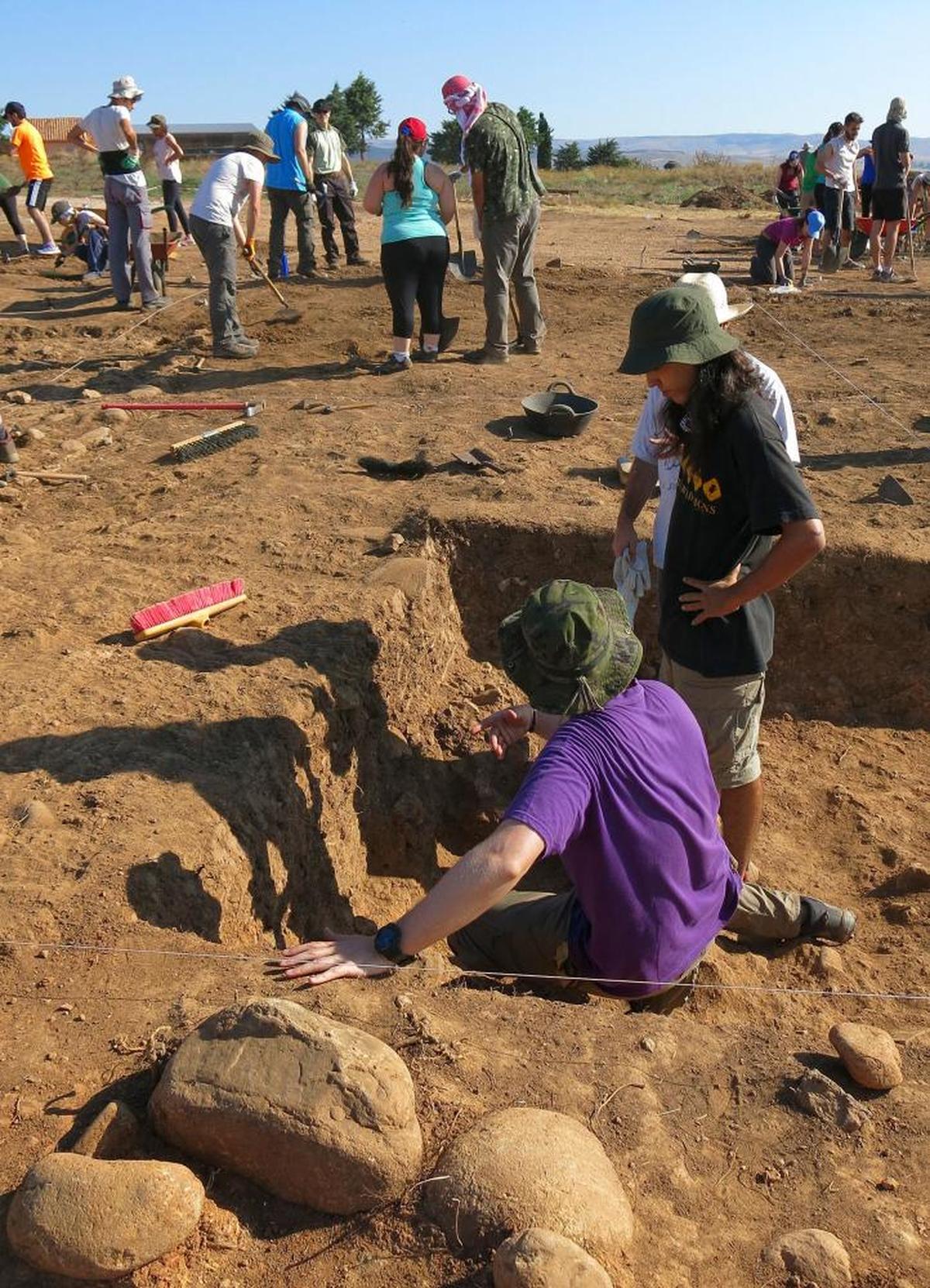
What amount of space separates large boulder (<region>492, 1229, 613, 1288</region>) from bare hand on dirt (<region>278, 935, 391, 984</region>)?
28.8 inches

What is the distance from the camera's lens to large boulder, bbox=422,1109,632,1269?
2062mm

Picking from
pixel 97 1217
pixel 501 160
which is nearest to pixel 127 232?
pixel 501 160

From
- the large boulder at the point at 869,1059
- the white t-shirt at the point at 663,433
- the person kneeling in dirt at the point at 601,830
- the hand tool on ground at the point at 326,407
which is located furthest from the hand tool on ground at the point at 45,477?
the large boulder at the point at 869,1059

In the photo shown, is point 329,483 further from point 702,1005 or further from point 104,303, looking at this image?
point 104,303

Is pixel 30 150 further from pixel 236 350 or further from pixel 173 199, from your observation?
pixel 236 350

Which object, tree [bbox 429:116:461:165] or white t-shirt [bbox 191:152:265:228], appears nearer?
white t-shirt [bbox 191:152:265:228]

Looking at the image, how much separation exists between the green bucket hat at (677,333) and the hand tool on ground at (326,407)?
4906mm

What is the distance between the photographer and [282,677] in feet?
14.1

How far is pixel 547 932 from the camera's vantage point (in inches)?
128

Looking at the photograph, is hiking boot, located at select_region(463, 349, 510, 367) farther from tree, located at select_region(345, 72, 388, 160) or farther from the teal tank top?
tree, located at select_region(345, 72, 388, 160)

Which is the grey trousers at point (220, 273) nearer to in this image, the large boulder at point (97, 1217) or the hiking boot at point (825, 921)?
the hiking boot at point (825, 921)

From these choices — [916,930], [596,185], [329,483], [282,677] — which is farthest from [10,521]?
[596,185]

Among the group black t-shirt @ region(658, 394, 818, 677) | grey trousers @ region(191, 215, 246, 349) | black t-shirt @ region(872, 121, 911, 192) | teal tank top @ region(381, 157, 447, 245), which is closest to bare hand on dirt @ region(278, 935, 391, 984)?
black t-shirt @ region(658, 394, 818, 677)

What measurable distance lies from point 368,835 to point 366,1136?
7.89 ft
